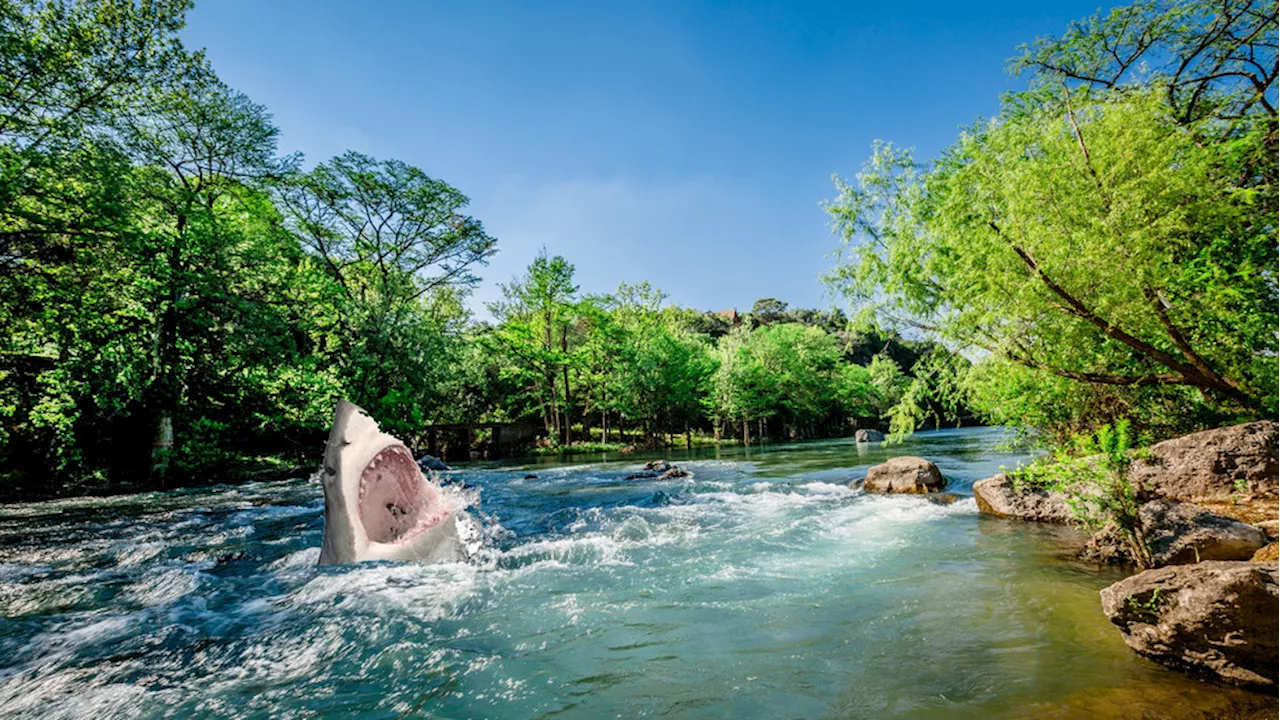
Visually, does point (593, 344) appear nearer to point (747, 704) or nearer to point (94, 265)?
point (94, 265)

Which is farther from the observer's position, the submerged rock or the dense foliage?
the submerged rock

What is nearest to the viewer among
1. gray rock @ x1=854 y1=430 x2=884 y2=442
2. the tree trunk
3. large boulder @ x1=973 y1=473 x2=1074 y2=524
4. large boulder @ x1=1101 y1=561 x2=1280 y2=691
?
large boulder @ x1=1101 y1=561 x2=1280 y2=691

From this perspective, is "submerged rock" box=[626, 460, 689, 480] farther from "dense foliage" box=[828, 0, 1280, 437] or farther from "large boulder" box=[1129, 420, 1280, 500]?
"large boulder" box=[1129, 420, 1280, 500]

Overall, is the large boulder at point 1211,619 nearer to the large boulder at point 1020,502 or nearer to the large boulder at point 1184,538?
the large boulder at point 1184,538

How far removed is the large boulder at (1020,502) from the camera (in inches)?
272

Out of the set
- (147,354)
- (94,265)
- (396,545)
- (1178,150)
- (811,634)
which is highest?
(94,265)

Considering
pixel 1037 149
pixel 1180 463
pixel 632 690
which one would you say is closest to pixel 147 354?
pixel 632 690

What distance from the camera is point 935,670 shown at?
114 inches

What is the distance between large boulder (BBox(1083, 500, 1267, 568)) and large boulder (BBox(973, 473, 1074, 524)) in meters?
2.00

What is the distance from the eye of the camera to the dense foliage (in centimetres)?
563

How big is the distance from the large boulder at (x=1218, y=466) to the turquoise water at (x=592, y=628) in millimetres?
1402

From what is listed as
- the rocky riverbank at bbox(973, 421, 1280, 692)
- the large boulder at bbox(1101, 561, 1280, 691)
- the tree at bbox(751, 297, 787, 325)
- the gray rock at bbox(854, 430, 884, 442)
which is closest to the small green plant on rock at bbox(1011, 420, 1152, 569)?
the rocky riverbank at bbox(973, 421, 1280, 692)

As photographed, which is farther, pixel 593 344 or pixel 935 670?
pixel 593 344

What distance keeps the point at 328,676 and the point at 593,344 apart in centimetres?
3185
